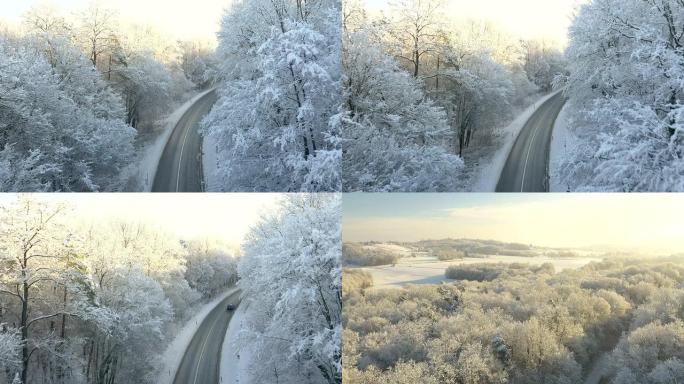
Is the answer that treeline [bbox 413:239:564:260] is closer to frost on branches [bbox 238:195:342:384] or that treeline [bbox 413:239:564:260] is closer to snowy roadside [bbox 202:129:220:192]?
frost on branches [bbox 238:195:342:384]

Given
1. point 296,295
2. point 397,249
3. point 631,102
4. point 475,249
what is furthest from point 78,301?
point 631,102

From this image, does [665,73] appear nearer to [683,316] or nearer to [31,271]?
[683,316]

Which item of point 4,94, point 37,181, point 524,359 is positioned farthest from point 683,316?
point 4,94

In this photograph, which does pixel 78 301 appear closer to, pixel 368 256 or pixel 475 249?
pixel 368 256

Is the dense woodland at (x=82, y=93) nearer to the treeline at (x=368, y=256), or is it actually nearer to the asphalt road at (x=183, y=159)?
the asphalt road at (x=183, y=159)

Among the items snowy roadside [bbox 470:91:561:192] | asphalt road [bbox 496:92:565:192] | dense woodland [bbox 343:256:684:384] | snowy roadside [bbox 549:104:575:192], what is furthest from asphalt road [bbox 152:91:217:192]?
snowy roadside [bbox 549:104:575:192]

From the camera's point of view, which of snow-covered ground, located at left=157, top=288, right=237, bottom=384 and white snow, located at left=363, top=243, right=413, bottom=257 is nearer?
snow-covered ground, located at left=157, top=288, right=237, bottom=384
